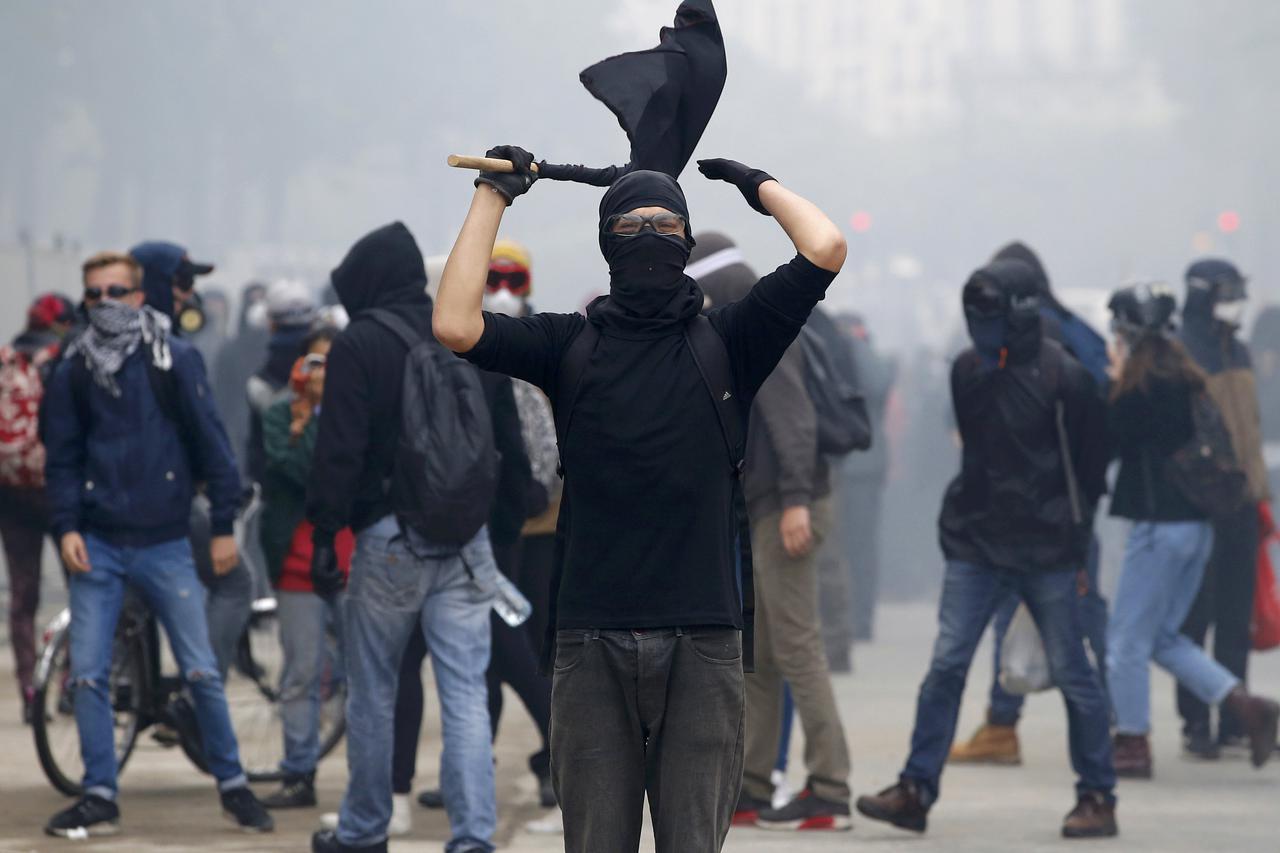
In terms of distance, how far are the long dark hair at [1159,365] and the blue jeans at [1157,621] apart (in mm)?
637

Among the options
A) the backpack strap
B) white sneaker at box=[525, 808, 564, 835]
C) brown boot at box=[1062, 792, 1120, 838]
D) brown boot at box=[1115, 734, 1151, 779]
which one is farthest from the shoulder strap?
brown boot at box=[1115, 734, 1151, 779]

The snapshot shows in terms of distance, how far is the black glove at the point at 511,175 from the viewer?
4535 millimetres

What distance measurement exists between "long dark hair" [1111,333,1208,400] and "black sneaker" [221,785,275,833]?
3808 millimetres

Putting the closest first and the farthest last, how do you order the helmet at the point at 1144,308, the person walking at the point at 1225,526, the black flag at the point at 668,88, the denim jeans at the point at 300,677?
the black flag at the point at 668,88 → the denim jeans at the point at 300,677 → the helmet at the point at 1144,308 → the person walking at the point at 1225,526

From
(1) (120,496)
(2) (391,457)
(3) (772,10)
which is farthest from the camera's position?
(3) (772,10)

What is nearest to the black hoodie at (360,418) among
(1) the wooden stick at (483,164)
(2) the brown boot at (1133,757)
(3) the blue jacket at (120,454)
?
(3) the blue jacket at (120,454)

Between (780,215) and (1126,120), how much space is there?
49685mm

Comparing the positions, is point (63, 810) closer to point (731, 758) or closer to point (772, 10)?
point (731, 758)

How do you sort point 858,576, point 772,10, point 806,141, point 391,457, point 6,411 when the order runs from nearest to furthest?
point 391,457, point 6,411, point 858,576, point 772,10, point 806,141

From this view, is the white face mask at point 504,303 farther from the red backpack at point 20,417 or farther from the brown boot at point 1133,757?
the brown boot at point 1133,757

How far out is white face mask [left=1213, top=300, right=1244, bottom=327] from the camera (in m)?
9.32

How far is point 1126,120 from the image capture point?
5231 cm

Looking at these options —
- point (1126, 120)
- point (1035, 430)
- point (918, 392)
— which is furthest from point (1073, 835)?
point (1126, 120)

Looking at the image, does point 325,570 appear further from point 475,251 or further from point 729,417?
point 729,417
